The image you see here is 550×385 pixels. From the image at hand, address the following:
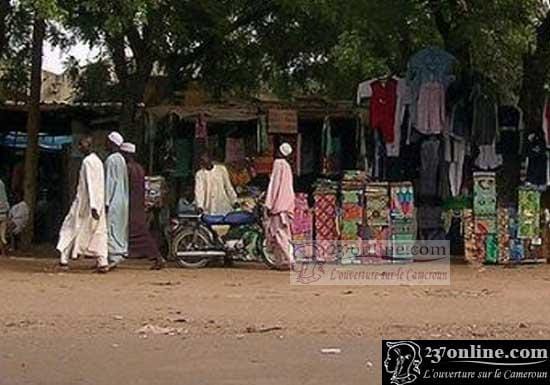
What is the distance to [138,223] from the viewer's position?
13289mm

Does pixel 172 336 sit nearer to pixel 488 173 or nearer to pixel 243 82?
pixel 488 173

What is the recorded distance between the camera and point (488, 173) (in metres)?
14.0

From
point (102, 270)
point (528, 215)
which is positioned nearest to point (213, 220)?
point (102, 270)

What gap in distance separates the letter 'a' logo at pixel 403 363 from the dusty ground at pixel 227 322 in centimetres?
81

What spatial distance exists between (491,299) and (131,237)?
4.94 m

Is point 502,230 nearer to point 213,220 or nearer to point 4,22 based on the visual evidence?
point 213,220

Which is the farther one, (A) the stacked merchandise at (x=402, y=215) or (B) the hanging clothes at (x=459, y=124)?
(B) the hanging clothes at (x=459, y=124)

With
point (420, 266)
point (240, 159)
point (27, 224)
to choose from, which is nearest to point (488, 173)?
point (420, 266)

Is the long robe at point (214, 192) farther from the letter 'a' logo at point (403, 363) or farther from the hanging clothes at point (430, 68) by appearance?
the letter 'a' logo at point (403, 363)

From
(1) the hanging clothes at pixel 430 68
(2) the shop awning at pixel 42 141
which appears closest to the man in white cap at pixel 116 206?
(1) the hanging clothes at pixel 430 68

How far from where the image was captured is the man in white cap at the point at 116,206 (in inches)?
512

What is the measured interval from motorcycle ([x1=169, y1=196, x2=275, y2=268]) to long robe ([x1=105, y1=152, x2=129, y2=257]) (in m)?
0.88

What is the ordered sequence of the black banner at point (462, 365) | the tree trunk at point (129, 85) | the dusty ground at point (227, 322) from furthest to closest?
the tree trunk at point (129, 85) → the dusty ground at point (227, 322) → the black banner at point (462, 365)

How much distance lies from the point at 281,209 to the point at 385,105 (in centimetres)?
239
